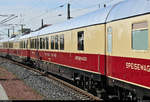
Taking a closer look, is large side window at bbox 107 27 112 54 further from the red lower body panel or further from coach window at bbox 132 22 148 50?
coach window at bbox 132 22 148 50

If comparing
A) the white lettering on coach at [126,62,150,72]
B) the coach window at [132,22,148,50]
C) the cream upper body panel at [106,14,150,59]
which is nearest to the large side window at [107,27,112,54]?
the cream upper body panel at [106,14,150,59]

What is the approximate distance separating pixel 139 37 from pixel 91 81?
4.23m

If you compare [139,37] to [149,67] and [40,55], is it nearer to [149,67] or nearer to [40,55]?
[149,67]

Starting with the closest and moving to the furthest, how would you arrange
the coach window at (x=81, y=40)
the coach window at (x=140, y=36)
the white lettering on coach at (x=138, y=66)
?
the white lettering on coach at (x=138, y=66), the coach window at (x=140, y=36), the coach window at (x=81, y=40)

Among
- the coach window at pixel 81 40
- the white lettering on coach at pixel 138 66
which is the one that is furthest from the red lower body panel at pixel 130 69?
the coach window at pixel 81 40

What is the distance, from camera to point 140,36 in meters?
6.45

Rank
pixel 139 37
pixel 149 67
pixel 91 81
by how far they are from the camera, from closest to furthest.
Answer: pixel 149 67 → pixel 139 37 → pixel 91 81

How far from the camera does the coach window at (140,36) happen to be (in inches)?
246

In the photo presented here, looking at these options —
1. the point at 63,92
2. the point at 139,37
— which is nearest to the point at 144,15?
the point at 139,37

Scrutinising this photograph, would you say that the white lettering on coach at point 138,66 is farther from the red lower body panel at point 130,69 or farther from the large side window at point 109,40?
the large side window at point 109,40

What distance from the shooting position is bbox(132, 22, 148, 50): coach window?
6.25 m

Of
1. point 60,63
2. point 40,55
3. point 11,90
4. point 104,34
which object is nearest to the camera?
point 104,34

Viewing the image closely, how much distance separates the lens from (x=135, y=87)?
21.9 feet

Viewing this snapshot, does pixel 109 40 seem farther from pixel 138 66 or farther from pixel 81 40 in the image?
pixel 81 40
